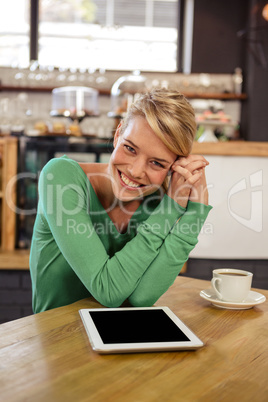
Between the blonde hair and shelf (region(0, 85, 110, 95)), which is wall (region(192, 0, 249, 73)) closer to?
shelf (region(0, 85, 110, 95))

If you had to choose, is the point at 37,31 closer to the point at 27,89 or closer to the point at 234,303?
the point at 27,89

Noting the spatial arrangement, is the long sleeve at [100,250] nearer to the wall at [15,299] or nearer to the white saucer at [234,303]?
the white saucer at [234,303]

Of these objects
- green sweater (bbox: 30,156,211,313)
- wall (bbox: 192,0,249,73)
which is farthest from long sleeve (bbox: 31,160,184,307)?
wall (bbox: 192,0,249,73)

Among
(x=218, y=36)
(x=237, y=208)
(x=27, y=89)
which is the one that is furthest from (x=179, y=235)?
(x=218, y=36)

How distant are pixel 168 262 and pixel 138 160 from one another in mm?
275

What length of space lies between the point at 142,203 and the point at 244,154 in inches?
51.1

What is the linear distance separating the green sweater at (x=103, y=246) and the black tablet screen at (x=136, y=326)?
13 centimetres

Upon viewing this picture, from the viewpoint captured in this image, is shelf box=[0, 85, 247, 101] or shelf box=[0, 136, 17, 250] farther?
shelf box=[0, 85, 247, 101]

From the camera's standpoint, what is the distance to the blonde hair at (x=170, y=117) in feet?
3.86

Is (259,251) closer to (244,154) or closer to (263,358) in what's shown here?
(244,154)

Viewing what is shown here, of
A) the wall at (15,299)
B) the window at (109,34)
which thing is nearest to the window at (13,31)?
the window at (109,34)

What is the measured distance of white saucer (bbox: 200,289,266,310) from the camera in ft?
3.38

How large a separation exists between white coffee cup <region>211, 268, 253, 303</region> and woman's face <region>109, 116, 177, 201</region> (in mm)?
324

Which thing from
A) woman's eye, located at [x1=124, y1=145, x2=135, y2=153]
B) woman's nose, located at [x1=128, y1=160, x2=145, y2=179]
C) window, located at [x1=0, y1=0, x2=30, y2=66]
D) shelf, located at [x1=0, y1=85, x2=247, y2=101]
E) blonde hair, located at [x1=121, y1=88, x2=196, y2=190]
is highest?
window, located at [x1=0, y1=0, x2=30, y2=66]
